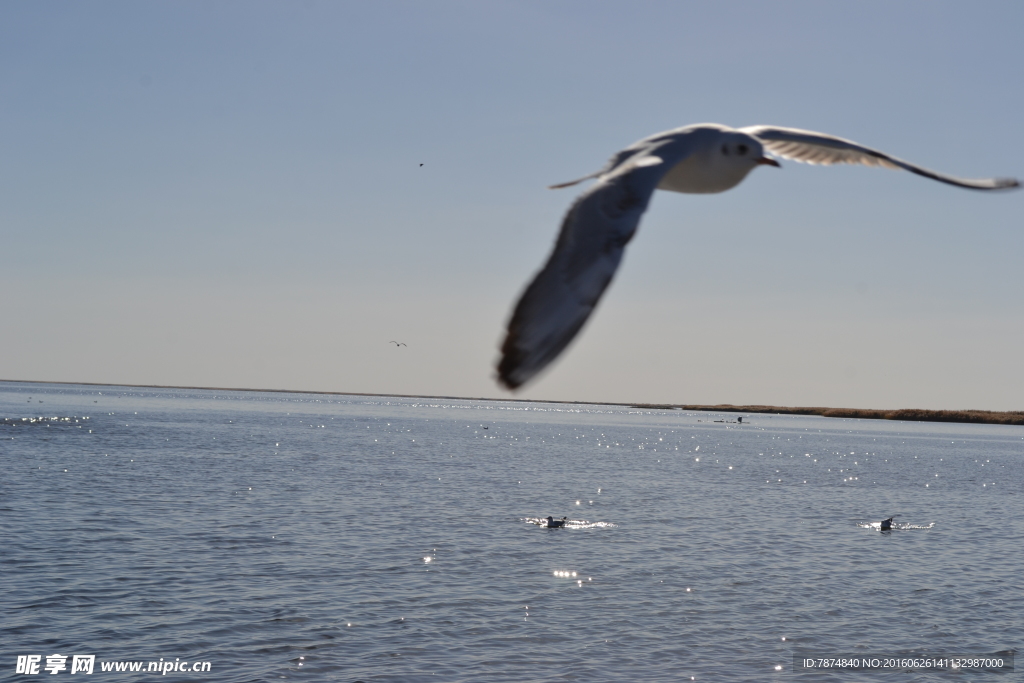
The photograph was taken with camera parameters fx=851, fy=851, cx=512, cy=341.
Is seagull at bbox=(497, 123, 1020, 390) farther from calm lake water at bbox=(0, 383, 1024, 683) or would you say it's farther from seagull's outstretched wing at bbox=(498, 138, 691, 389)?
calm lake water at bbox=(0, 383, 1024, 683)

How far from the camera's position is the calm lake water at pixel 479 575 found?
695 inches

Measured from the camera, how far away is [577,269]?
2328mm

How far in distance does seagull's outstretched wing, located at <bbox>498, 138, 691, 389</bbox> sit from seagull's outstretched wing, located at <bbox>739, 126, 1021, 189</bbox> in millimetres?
1570

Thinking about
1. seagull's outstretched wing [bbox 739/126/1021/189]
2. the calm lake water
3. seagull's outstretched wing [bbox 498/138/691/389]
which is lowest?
the calm lake water

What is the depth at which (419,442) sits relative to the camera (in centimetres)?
8738

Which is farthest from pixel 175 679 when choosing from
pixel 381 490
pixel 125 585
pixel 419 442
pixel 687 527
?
pixel 419 442

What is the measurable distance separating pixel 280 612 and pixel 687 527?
764 inches

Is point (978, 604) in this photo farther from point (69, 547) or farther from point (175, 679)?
point (69, 547)

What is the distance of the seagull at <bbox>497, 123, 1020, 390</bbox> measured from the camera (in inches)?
79.9

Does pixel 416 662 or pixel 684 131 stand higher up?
pixel 684 131

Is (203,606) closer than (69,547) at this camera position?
Yes

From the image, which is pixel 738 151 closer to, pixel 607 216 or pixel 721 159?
pixel 721 159

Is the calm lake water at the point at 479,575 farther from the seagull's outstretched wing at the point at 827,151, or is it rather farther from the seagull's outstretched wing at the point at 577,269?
the seagull's outstretched wing at the point at 577,269

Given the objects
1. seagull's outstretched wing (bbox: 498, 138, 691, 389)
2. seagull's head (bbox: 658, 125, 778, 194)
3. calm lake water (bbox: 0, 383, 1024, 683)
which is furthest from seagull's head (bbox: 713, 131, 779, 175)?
calm lake water (bbox: 0, 383, 1024, 683)
